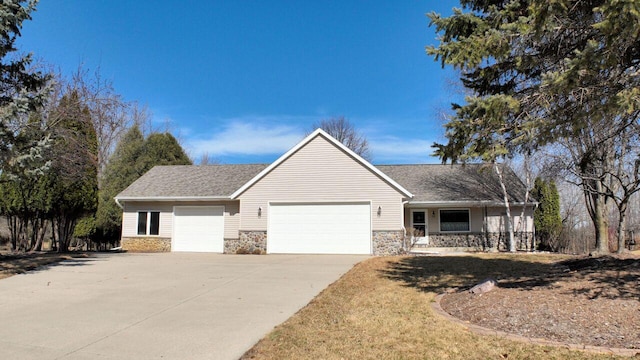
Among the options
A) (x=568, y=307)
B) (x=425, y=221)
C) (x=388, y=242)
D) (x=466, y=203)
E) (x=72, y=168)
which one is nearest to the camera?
(x=568, y=307)

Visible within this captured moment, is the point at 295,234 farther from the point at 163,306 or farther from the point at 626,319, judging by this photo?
the point at 626,319

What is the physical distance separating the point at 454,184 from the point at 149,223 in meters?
15.5

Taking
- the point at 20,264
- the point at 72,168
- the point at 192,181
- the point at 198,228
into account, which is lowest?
the point at 20,264

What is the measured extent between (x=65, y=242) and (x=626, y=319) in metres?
21.7

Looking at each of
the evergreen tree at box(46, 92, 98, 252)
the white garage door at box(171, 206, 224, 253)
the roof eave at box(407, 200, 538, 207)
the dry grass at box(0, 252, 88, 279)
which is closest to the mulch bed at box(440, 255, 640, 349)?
the dry grass at box(0, 252, 88, 279)

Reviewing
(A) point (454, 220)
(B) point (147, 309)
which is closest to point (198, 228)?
(A) point (454, 220)

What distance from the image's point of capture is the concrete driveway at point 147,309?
504cm

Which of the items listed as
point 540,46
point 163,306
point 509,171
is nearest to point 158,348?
point 163,306

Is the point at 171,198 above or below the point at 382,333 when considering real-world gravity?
above

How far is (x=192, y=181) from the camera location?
71.9 feet

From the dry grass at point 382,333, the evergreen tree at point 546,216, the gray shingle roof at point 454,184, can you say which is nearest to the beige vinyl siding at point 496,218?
the gray shingle roof at point 454,184

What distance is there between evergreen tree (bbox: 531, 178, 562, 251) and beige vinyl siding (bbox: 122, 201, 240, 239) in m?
14.6

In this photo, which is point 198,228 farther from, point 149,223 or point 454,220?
point 454,220

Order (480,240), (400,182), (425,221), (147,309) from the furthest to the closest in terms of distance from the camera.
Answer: (400,182) < (425,221) < (480,240) < (147,309)
